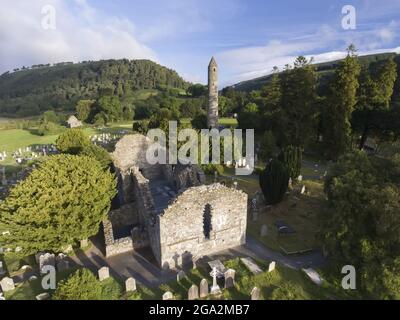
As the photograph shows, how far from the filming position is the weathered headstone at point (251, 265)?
19.0 meters

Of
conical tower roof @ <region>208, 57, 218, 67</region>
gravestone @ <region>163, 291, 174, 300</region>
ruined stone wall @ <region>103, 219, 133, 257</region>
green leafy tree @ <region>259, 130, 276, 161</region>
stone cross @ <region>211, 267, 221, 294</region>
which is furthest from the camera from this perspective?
conical tower roof @ <region>208, 57, 218, 67</region>

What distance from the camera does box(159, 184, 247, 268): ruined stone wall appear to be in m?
19.0

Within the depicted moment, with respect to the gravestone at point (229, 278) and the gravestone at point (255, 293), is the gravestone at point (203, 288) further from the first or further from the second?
the gravestone at point (255, 293)

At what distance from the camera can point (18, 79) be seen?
630ft

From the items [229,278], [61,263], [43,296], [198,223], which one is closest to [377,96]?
[198,223]

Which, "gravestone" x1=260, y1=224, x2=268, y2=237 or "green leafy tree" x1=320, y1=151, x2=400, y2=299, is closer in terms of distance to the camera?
"green leafy tree" x1=320, y1=151, x2=400, y2=299

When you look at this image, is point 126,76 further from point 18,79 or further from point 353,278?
point 353,278

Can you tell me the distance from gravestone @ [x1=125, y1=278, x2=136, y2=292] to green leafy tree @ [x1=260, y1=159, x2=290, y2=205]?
597 inches

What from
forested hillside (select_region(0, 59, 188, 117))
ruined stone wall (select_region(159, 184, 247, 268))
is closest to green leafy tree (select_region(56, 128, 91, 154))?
ruined stone wall (select_region(159, 184, 247, 268))

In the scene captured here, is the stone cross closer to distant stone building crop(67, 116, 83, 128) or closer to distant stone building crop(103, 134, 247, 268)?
distant stone building crop(103, 134, 247, 268)

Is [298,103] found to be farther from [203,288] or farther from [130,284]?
[130,284]

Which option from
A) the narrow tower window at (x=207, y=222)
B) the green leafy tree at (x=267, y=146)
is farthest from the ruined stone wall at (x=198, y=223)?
the green leafy tree at (x=267, y=146)

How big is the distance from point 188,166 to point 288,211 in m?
10.8

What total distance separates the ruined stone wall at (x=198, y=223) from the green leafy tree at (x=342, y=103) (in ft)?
76.5
